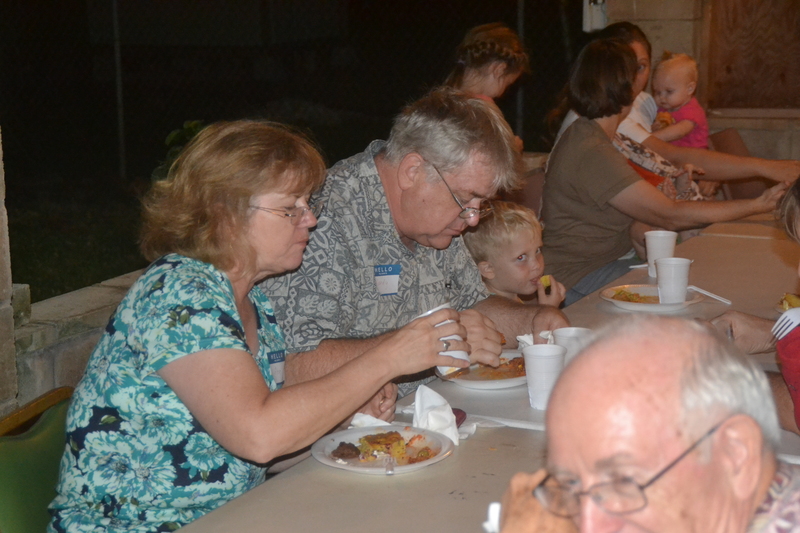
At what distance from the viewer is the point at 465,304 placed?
303 centimetres

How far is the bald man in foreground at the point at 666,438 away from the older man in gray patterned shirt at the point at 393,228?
4.06 feet

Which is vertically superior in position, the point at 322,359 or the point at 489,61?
the point at 489,61

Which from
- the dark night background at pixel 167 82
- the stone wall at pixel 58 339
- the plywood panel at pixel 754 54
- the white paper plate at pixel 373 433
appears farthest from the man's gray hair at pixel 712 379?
the plywood panel at pixel 754 54

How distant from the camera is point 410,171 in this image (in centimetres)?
261

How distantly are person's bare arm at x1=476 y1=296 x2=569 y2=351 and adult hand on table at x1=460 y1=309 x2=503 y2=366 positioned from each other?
0.31m

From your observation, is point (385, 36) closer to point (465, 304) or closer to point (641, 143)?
point (641, 143)

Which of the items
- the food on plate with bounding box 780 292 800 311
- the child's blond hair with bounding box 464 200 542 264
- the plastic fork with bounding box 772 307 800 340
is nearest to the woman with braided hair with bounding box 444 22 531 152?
the child's blond hair with bounding box 464 200 542 264

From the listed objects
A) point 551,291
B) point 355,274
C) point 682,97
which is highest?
point 682,97

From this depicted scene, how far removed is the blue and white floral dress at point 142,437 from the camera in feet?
6.13

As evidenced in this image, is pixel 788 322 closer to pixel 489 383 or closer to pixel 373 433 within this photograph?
pixel 489 383

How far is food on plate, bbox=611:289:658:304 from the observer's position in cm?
310

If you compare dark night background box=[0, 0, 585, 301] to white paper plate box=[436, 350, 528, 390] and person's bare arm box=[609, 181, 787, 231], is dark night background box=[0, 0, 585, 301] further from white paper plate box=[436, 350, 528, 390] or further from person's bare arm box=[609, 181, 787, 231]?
white paper plate box=[436, 350, 528, 390]

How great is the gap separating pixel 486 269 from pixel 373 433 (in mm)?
1617

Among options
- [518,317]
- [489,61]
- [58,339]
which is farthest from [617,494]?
[489,61]
